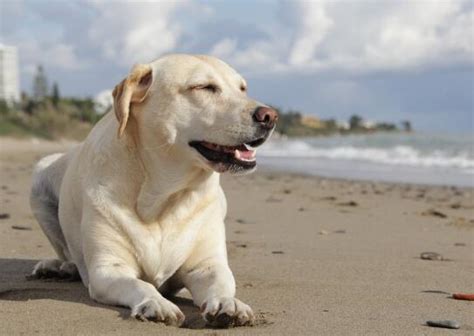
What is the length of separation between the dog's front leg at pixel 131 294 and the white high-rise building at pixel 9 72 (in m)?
99.1

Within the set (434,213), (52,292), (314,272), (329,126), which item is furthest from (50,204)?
(329,126)

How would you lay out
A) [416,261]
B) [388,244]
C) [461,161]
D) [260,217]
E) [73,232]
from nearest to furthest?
[73,232], [416,261], [388,244], [260,217], [461,161]

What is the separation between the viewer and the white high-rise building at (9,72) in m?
101

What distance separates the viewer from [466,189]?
12.9 metres

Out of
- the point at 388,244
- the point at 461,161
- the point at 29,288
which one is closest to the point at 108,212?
the point at 29,288

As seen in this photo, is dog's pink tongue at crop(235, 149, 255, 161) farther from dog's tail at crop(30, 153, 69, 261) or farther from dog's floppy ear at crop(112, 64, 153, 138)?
dog's tail at crop(30, 153, 69, 261)

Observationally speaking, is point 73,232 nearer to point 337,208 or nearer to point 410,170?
point 337,208

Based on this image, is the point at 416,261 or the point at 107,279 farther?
the point at 416,261

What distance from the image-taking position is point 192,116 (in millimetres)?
4102

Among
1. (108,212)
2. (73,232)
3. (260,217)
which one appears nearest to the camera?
(108,212)

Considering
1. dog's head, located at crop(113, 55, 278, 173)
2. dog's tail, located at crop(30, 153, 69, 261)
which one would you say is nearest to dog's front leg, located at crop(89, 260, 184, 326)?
dog's head, located at crop(113, 55, 278, 173)

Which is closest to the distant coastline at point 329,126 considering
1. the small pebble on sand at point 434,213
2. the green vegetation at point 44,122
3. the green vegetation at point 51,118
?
the green vegetation at point 51,118

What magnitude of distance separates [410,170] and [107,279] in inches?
638

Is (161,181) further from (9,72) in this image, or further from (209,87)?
(9,72)
